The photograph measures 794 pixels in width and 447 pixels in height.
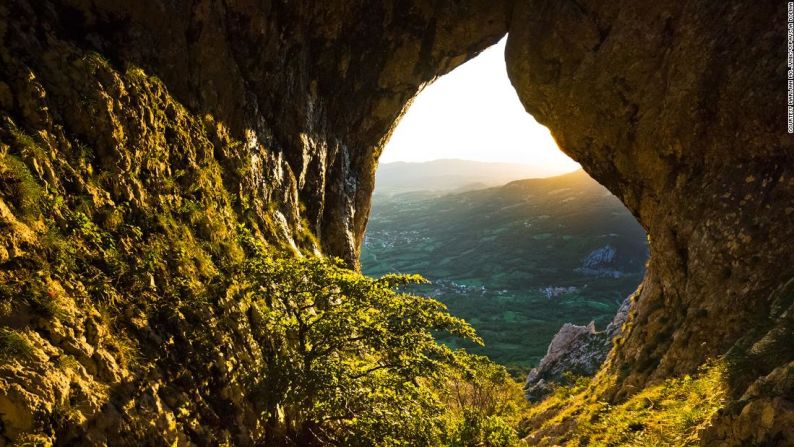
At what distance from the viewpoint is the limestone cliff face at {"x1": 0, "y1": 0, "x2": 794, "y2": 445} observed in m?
8.92

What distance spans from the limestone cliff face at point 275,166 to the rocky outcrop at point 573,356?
105ft

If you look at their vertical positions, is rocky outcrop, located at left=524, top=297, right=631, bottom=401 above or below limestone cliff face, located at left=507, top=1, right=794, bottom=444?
below

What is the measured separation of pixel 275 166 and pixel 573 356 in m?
55.2

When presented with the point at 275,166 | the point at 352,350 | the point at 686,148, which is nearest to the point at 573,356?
the point at 686,148

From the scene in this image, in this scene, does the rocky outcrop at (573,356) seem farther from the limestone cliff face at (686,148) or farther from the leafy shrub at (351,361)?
the leafy shrub at (351,361)

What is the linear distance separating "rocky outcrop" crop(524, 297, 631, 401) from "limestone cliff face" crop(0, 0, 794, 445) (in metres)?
32.0

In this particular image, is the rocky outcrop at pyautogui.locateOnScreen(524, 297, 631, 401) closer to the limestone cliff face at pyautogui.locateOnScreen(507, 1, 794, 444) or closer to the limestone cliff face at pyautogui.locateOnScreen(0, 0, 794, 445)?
the limestone cliff face at pyautogui.locateOnScreen(507, 1, 794, 444)

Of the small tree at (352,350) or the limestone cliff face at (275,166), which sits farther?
the small tree at (352,350)

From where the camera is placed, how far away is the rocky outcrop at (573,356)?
5541 cm

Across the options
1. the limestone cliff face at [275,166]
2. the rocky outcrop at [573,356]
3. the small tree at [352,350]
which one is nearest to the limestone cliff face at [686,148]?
the limestone cliff face at [275,166]

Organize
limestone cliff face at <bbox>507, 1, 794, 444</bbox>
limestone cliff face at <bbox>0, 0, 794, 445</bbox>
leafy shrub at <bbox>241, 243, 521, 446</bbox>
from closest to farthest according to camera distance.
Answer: limestone cliff face at <bbox>0, 0, 794, 445</bbox>, leafy shrub at <bbox>241, 243, 521, 446</bbox>, limestone cliff face at <bbox>507, 1, 794, 444</bbox>

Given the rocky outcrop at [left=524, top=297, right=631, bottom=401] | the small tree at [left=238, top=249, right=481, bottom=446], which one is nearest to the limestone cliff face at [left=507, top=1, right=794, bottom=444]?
the small tree at [left=238, top=249, right=481, bottom=446]

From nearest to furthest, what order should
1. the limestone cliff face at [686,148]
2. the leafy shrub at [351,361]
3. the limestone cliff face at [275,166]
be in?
the limestone cliff face at [275,166] < the leafy shrub at [351,361] < the limestone cliff face at [686,148]

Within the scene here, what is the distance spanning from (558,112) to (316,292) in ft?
83.8
